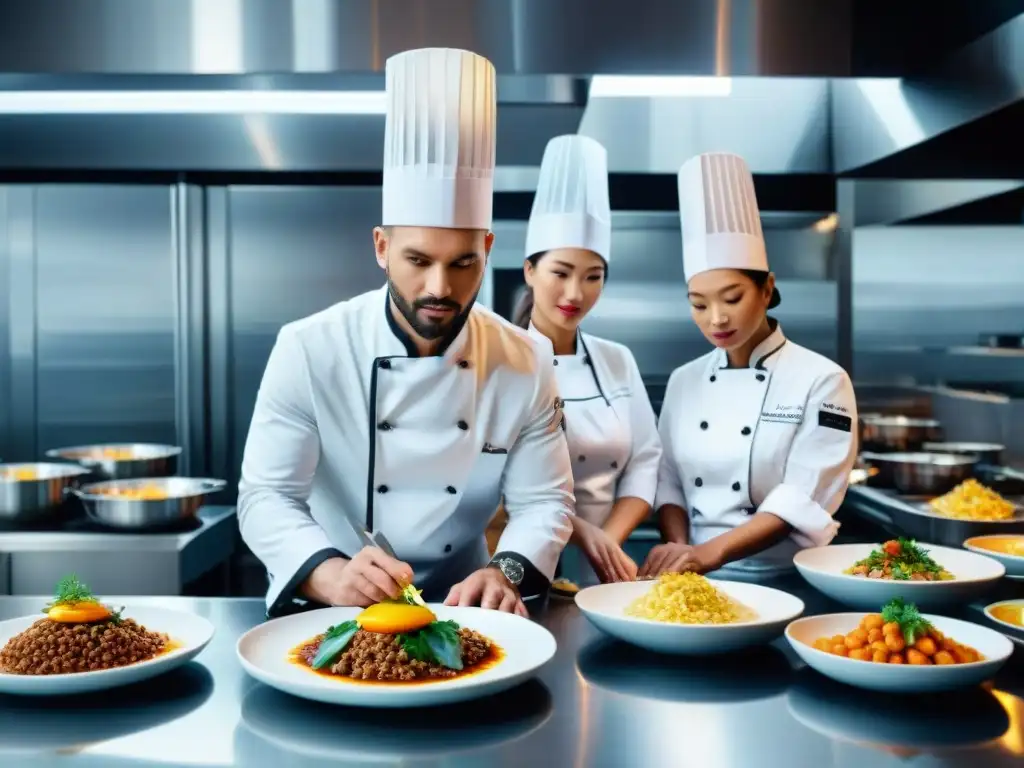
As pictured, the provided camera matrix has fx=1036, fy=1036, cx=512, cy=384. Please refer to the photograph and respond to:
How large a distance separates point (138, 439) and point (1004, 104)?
3.51 metres

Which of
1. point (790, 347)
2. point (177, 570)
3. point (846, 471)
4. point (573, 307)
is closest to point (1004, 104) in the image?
point (790, 347)

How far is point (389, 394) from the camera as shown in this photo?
2166 mm

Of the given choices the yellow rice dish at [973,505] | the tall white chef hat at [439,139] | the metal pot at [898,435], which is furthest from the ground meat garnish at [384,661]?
the metal pot at [898,435]

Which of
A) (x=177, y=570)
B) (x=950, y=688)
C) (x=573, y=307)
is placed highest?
(x=573, y=307)

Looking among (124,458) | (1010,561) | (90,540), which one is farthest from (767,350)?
(124,458)

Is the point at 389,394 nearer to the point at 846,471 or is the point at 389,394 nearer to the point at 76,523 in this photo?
the point at 846,471

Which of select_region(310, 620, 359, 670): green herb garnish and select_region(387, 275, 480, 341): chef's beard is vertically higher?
select_region(387, 275, 480, 341): chef's beard

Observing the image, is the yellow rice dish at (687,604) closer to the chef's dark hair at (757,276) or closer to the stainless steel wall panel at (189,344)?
the chef's dark hair at (757,276)

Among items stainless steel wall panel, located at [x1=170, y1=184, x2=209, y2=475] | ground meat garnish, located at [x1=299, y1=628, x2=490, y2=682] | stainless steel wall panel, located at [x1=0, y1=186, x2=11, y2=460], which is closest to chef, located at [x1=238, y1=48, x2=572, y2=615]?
ground meat garnish, located at [x1=299, y1=628, x2=490, y2=682]

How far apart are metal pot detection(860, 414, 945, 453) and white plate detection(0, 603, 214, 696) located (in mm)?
3284

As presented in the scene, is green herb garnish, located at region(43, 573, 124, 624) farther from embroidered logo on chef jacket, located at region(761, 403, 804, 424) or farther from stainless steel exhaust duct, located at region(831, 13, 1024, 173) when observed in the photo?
stainless steel exhaust duct, located at region(831, 13, 1024, 173)

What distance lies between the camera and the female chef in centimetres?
276

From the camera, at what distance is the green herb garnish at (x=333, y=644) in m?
1.47

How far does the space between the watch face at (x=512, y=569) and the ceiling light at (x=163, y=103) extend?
247cm
